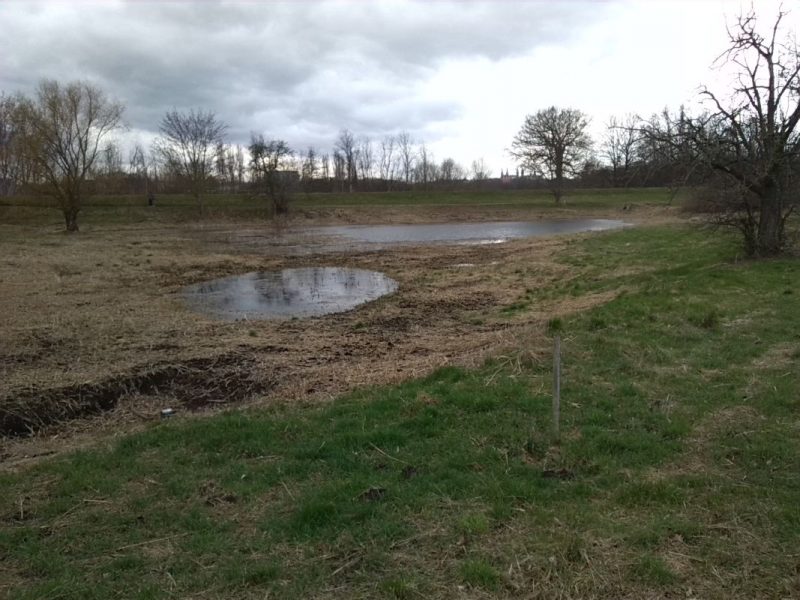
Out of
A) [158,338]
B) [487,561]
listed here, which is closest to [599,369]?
[487,561]

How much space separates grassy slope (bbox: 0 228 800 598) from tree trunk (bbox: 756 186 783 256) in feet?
32.5

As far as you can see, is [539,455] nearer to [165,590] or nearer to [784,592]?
[784,592]

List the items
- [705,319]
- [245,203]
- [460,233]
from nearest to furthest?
[705,319]
[460,233]
[245,203]

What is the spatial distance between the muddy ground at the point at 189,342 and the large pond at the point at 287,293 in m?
0.69

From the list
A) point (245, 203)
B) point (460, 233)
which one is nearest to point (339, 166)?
point (245, 203)

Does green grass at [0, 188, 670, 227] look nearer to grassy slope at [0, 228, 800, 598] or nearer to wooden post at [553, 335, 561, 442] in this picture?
grassy slope at [0, 228, 800, 598]

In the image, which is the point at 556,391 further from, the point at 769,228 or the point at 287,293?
the point at 769,228

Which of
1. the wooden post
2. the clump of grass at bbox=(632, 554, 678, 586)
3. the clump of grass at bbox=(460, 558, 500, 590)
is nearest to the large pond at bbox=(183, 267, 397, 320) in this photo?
the wooden post

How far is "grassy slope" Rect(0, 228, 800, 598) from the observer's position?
11.2 ft

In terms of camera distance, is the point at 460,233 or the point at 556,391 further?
the point at 460,233

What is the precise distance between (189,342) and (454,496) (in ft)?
23.9

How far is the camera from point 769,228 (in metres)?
15.6

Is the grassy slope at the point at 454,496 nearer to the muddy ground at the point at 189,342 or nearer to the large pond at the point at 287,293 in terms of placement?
the muddy ground at the point at 189,342

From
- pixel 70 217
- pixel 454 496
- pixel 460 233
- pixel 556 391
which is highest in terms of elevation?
pixel 70 217
